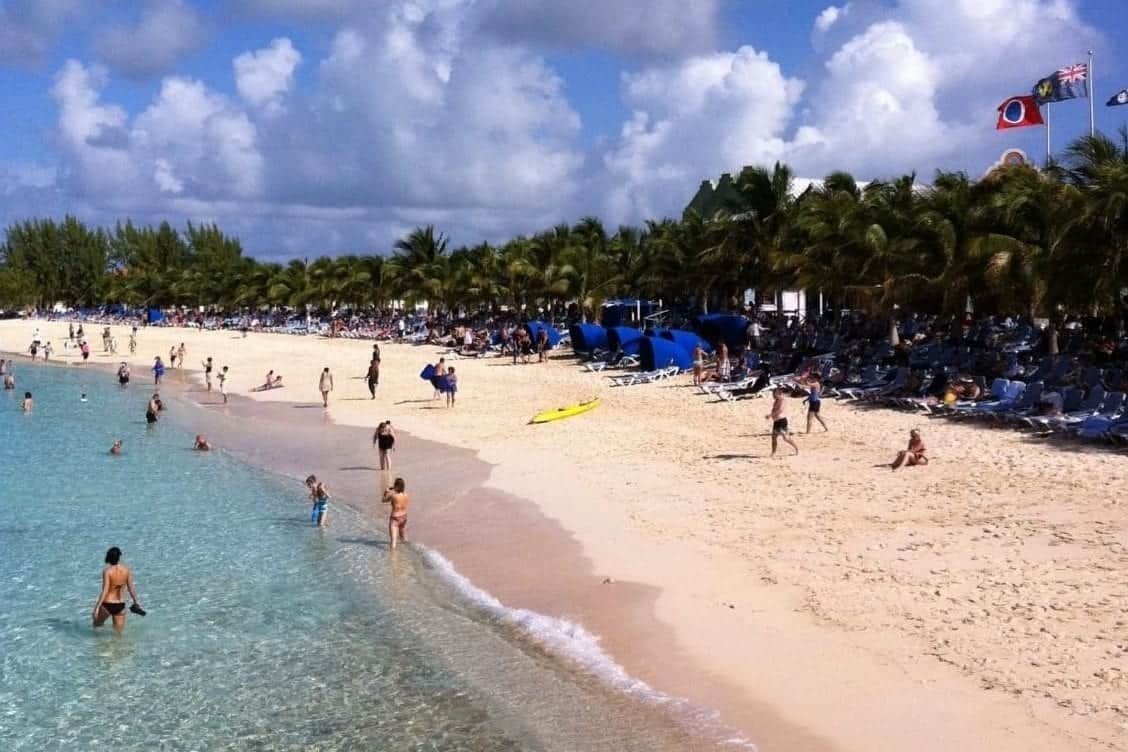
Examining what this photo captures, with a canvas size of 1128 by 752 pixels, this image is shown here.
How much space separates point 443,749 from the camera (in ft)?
24.4

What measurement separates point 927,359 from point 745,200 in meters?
11.6

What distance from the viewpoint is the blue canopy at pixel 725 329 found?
99.2 feet

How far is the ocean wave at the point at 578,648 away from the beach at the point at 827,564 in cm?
12

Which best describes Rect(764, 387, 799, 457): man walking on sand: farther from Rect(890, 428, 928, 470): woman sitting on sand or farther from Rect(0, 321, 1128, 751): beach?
Rect(890, 428, 928, 470): woman sitting on sand

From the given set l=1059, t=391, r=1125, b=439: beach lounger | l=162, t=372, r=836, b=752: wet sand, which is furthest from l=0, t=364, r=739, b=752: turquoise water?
l=1059, t=391, r=1125, b=439: beach lounger

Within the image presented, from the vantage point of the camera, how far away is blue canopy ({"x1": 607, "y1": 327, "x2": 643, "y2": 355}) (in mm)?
31203

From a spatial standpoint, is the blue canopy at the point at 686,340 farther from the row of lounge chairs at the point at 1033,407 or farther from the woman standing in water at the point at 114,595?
the woman standing in water at the point at 114,595

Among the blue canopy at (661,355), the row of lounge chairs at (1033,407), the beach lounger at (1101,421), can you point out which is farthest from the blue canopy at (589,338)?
the beach lounger at (1101,421)

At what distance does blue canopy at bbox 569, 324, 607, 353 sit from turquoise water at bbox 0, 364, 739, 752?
1849cm

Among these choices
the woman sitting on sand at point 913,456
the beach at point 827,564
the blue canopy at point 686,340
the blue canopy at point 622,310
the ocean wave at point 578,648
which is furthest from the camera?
the blue canopy at point 622,310

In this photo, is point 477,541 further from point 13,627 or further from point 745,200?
point 745,200

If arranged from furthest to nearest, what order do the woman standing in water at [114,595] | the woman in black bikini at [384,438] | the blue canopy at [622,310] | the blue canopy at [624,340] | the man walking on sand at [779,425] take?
the blue canopy at [622,310] → the blue canopy at [624,340] → the woman in black bikini at [384,438] → the man walking on sand at [779,425] → the woman standing in water at [114,595]

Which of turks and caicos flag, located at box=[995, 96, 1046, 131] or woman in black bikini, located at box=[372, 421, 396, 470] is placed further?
turks and caicos flag, located at box=[995, 96, 1046, 131]

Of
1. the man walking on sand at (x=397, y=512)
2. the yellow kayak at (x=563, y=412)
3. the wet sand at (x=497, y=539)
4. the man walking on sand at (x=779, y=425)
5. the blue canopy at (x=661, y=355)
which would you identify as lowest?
the wet sand at (x=497, y=539)
